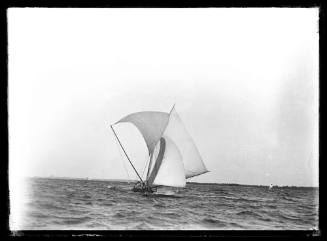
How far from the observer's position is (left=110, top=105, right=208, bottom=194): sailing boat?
363 inches

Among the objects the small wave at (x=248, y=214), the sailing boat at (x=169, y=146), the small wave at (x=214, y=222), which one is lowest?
the small wave at (x=214, y=222)

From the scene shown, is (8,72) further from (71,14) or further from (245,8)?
(245,8)

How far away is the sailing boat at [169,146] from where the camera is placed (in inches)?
363

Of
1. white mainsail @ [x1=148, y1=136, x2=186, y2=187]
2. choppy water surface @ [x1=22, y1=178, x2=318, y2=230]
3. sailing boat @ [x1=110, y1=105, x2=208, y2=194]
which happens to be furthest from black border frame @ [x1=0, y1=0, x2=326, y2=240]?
white mainsail @ [x1=148, y1=136, x2=186, y2=187]

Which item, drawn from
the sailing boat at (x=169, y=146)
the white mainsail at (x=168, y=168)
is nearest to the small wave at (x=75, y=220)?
the sailing boat at (x=169, y=146)

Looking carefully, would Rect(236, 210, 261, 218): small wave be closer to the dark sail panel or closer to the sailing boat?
the sailing boat

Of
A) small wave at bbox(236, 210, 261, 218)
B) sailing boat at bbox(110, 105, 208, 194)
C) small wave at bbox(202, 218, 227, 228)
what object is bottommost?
small wave at bbox(202, 218, 227, 228)

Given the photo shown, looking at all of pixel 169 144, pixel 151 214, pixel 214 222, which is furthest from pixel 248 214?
pixel 169 144

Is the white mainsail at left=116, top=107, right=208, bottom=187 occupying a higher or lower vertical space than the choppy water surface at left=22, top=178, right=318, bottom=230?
higher

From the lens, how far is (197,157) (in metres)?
9.25

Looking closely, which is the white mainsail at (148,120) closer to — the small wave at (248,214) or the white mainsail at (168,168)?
the white mainsail at (168,168)
